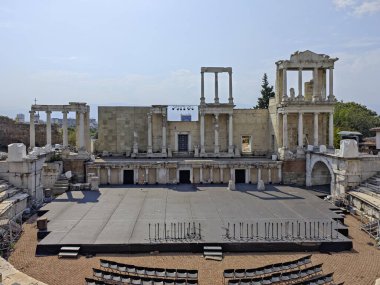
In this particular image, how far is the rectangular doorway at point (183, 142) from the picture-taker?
38.1 meters

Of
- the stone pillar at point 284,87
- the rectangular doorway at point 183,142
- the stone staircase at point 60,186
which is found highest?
the stone pillar at point 284,87

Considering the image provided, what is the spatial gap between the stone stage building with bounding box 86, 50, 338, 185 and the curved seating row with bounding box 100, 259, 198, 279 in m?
17.6

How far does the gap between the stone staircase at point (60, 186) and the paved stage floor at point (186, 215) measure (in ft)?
3.46

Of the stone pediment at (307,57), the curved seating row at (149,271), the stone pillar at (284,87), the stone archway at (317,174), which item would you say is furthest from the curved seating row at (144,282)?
the stone pediment at (307,57)

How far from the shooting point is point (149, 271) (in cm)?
1432

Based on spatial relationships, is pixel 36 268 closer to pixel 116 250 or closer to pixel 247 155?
pixel 116 250

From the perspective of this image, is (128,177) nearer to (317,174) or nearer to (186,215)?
(186,215)

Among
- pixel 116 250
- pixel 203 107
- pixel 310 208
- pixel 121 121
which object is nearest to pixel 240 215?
pixel 310 208

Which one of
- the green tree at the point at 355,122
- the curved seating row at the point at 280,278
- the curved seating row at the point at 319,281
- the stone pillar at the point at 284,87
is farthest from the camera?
the green tree at the point at 355,122

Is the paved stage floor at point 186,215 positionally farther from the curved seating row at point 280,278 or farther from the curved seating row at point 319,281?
the curved seating row at point 319,281

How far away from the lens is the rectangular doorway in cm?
3809

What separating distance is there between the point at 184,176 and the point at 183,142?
583 cm

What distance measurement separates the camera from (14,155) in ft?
83.0

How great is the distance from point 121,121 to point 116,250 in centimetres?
2195
